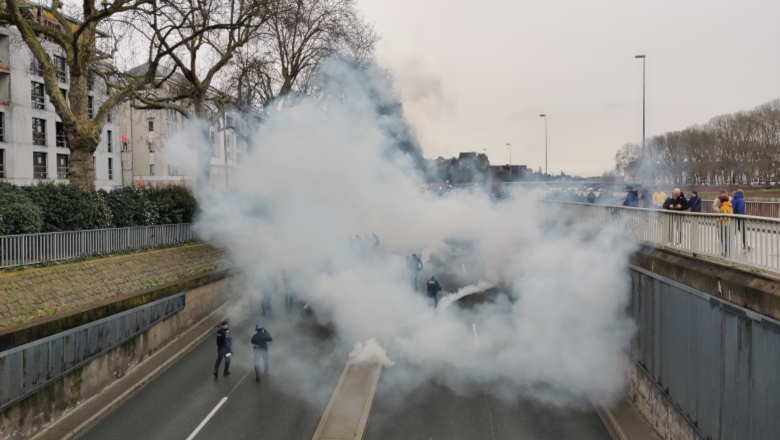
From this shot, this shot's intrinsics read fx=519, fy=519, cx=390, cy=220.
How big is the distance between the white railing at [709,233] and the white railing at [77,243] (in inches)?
495

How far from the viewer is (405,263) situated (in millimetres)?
17922

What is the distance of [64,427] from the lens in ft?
28.8

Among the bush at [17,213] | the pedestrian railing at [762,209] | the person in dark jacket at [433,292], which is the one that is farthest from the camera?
the pedestrian railing at [762,209]

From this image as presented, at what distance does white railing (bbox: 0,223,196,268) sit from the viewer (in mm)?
10648

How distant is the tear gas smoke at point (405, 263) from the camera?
11.3 meters

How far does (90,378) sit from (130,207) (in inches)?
278

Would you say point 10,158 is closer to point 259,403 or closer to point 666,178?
point 259,403

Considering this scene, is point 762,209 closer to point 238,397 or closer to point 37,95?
point 238,397

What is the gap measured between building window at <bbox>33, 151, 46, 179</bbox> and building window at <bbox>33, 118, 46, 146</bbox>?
86 cm

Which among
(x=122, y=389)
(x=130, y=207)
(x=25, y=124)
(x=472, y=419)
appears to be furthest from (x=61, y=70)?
(x=472, y=419)

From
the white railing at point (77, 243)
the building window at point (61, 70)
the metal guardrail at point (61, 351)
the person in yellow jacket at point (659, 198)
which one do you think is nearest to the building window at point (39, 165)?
the building window at point (61, 70)

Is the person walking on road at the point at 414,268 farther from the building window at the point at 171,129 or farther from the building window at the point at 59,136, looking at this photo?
the building window at the point at 59,136

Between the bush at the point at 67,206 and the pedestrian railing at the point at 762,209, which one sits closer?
the bush at the point at 67,206

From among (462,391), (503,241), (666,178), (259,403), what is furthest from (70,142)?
(666,178)
